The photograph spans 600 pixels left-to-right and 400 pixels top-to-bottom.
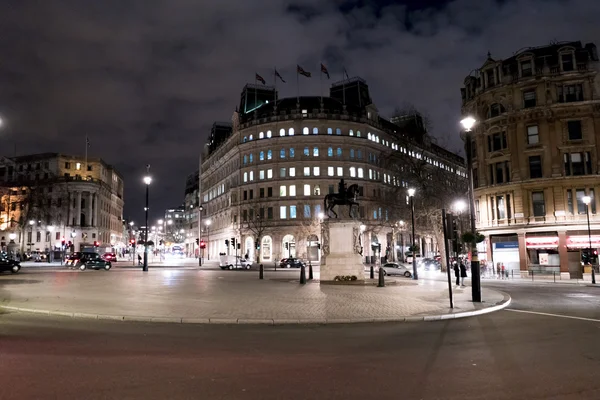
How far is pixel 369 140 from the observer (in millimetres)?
84375

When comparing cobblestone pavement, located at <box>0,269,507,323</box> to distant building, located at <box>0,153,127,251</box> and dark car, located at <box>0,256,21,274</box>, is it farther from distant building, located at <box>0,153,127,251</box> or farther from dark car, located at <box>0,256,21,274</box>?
distant building, located at <box>0,153,127,251</box>

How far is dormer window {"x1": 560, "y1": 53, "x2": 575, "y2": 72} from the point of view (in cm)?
4175

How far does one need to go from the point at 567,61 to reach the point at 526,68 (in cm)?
344

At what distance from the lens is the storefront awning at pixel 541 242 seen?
Result: 4028cm

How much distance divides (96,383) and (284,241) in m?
72.3

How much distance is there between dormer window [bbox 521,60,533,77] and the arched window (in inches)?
137

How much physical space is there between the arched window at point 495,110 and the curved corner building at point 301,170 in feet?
94.9

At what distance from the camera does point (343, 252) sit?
26250mm

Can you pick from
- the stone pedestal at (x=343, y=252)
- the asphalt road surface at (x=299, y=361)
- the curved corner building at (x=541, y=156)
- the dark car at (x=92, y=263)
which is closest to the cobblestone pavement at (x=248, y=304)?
the asphalt road surface at (x=299, y=361)

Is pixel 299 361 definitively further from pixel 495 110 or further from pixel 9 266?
pixel 495 110

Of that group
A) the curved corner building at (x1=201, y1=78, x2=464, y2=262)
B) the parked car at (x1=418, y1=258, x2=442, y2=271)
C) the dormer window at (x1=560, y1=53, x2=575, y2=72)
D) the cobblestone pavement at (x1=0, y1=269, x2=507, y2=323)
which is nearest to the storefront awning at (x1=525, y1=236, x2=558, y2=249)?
the parked car at (x1=418, y1=258, x2=442, y2=271)

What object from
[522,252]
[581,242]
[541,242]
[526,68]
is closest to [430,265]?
[522,252]

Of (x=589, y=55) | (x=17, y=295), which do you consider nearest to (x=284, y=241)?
(x=589, y=55)

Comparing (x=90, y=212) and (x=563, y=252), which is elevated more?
(x=90, y=212)
